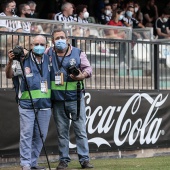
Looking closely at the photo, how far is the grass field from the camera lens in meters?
11.0

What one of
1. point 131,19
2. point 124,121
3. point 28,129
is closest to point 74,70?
point 28,129

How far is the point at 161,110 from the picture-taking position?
13891 millimetres

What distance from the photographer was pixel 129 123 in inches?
525

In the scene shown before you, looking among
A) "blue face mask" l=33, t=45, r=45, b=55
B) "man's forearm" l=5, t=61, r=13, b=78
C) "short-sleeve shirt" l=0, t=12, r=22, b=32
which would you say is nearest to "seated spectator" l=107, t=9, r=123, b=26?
"short-sleeve shirt" l=0, t=12, r=22, b=32

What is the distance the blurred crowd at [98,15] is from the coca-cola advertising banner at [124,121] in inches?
63.6

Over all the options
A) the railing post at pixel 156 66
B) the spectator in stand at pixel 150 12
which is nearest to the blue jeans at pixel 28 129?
the railing post at pixel 156 66

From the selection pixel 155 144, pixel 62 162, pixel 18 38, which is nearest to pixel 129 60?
pixel 155 144

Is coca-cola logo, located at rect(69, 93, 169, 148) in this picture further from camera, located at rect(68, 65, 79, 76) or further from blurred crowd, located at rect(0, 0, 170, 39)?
camera, located at rect(68, 65, 79, 76)

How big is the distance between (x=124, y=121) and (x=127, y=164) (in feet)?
5.75

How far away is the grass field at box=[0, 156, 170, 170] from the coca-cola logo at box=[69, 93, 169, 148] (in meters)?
0.59

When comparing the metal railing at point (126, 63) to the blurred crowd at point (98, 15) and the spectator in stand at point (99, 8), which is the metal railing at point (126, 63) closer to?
the blurred crowd at point (98, 15)

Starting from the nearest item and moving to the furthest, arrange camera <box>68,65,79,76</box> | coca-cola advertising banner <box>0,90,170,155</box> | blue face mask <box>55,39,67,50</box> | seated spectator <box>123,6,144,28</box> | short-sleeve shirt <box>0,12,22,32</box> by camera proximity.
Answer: camera <box>68,65,79,76</box> → blue face mask <box>55,39,67,50</box> → short-sleeve shirt <box>0,12,22,32</box> → coca-cola advertising banner <box>0,90,170,155</box> → seated spectator <box>123,6,144,28</box>

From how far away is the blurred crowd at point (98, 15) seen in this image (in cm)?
1315

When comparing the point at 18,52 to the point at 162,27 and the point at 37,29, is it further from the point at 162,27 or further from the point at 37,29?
the point at 162,27
